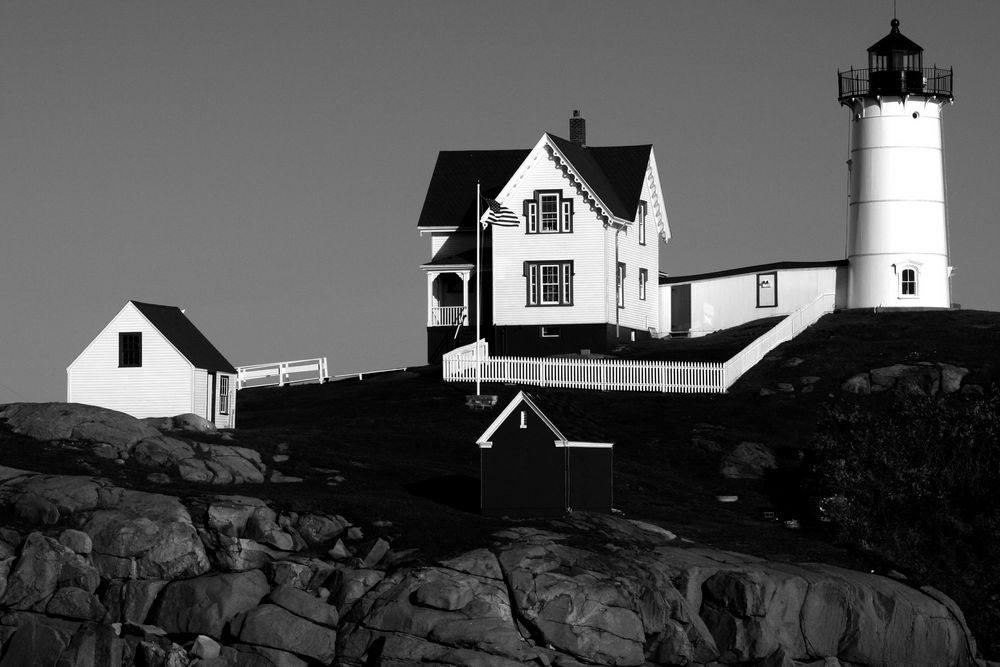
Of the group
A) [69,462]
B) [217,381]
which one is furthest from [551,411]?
[69,462]

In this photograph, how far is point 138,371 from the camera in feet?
160

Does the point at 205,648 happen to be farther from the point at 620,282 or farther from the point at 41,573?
the point at 620,282

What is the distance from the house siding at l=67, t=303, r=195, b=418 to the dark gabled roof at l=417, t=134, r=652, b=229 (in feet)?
69.5

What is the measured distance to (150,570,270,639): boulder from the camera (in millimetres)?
32094

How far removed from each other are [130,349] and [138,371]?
2.27 ft

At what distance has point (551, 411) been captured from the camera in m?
52.1

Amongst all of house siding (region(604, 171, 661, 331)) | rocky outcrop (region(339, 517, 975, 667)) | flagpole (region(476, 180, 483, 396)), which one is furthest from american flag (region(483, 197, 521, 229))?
rocky outcrop (region(339, 517, 975, 667))

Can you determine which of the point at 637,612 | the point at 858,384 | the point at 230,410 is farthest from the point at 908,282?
the point at 637,612

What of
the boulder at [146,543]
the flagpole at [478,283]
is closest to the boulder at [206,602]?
the boulder at [146,543]

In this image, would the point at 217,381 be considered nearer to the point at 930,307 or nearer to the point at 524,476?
the point at 524,476

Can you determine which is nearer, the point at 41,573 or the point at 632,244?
the point at 41,573

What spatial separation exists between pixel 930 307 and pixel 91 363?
33931 mm

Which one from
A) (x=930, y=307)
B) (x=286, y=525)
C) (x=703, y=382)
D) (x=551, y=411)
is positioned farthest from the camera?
(x=930, y=307)

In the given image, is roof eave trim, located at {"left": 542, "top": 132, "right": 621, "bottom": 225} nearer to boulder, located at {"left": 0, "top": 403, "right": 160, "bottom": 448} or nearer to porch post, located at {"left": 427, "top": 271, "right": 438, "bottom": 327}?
porch post, located at {"left": 427, "top": 271, "right": 438, "bottom": 327}
